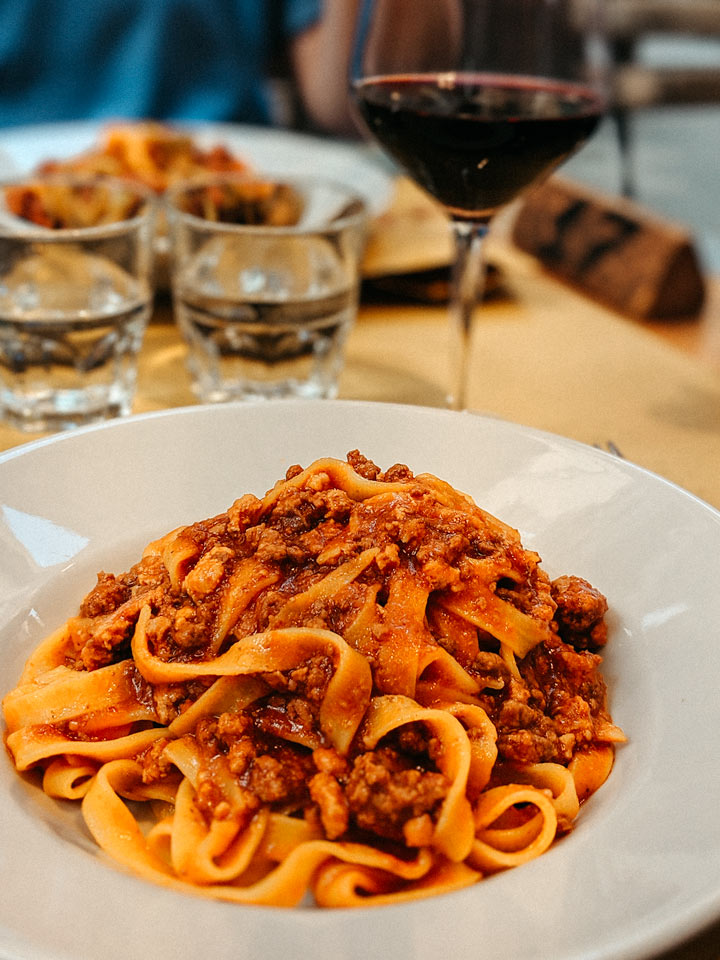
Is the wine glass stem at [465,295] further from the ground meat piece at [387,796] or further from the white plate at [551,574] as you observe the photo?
the ground meat piece at [387,796]

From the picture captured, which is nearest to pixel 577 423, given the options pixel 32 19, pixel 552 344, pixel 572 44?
pixel 552 344

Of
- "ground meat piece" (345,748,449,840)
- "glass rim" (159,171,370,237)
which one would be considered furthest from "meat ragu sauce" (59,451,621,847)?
"glass rim" (159,171,370,237)

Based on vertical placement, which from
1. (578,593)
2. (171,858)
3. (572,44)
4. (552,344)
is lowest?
(552,344)

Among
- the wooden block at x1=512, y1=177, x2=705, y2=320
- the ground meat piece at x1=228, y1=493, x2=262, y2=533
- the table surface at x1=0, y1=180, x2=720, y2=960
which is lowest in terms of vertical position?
the table surface at x1=0, y1=180, x2=720, y2=960

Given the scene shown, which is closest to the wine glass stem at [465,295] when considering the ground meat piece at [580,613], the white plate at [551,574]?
the white plate at [551,574]

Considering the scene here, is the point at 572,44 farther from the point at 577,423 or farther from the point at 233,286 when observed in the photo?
the point at 233,286

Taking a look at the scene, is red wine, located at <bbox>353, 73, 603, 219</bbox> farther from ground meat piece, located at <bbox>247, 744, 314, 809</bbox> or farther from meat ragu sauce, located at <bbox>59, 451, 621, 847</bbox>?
ground meat piece, located at <bbox>247, 744, 314, 809</bbox>
